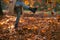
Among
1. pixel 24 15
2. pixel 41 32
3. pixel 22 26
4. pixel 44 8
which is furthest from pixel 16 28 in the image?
pixel 44 8

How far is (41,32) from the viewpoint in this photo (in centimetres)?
214

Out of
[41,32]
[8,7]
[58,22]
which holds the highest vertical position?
[8,7]

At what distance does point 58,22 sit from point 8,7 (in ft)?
2.72

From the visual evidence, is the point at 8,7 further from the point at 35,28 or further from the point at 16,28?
the point at 35,28

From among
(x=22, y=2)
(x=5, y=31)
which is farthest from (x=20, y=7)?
(x=5, y=31)

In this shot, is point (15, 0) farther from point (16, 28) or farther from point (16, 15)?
point (16, 28)

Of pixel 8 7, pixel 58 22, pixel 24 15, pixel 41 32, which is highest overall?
pixel 8 7

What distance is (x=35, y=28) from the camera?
7.07 ft

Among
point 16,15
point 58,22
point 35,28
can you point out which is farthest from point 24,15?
point 58,22

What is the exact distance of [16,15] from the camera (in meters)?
2.17

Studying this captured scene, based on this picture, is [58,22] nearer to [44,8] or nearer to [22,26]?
[44,8]

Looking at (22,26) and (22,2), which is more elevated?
(22,2)

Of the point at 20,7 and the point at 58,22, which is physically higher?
the point at 20,7

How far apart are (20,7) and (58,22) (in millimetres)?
655
